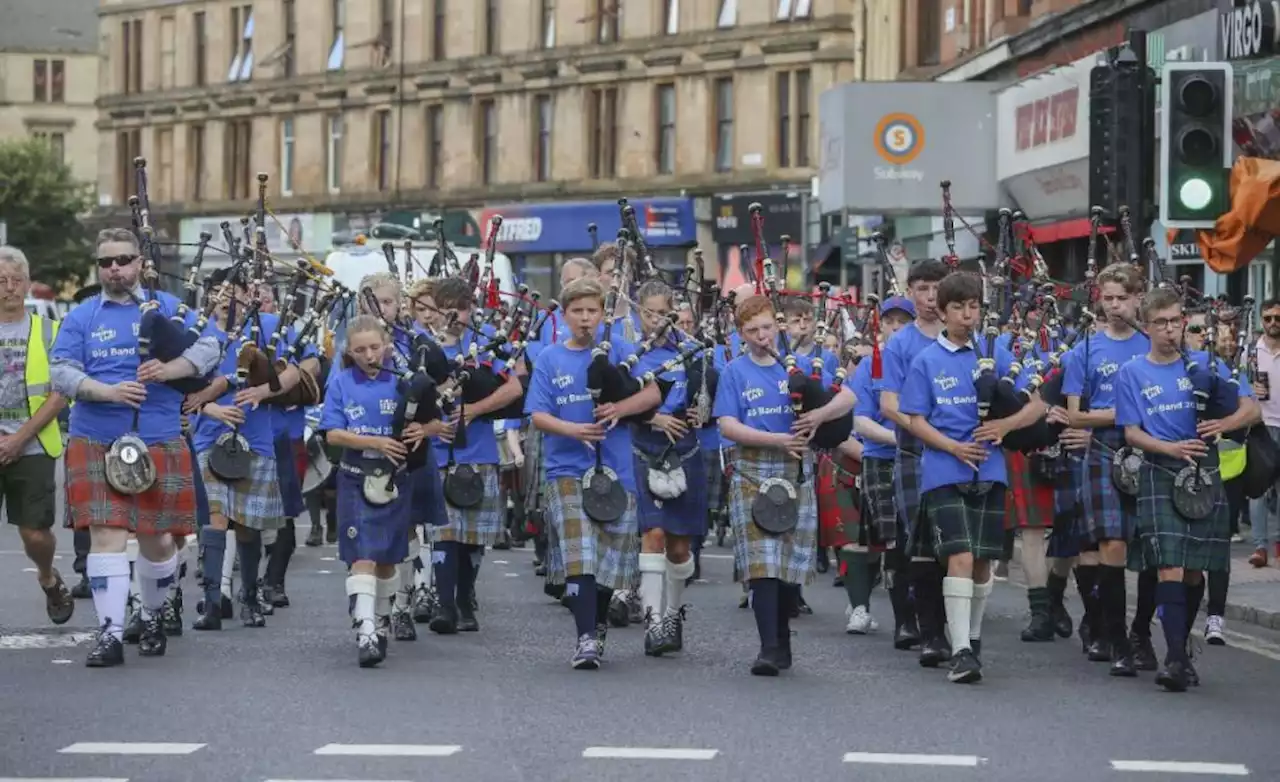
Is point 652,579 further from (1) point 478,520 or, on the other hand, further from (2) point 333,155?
(2) point 333,155

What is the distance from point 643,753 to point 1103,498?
12.1 ft

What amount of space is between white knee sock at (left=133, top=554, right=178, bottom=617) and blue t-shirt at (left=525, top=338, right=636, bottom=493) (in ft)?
5.56

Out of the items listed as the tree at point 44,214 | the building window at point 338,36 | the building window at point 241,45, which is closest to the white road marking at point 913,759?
the building window at point 338,36

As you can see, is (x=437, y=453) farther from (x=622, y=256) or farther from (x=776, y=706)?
(x=776, y=706)

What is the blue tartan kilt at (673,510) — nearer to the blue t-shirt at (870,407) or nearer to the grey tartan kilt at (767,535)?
the grey tartan kilt at (767,535)

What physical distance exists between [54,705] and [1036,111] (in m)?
22.8

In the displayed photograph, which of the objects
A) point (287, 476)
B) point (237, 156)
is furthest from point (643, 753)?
point (237, 156)

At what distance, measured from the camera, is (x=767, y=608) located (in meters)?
12.7

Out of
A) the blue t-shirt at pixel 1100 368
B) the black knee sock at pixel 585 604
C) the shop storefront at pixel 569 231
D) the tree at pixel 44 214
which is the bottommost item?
the black knee sock at pixel 585 604

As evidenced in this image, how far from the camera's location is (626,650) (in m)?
13.8

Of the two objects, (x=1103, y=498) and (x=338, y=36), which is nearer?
(x=1103, y=498)

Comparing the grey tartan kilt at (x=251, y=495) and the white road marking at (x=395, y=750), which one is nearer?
the white road marking at (x=395, y=750)

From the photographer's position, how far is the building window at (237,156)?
6919cm

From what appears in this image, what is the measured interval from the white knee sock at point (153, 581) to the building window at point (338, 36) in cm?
5280
